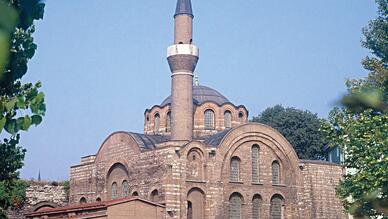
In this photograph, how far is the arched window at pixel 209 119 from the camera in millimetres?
30859

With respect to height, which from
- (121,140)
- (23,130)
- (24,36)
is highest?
(121,140)

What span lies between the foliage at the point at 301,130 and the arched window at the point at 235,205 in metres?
14.9

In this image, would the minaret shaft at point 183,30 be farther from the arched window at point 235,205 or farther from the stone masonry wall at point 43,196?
the stone masonry wall at point 43,196

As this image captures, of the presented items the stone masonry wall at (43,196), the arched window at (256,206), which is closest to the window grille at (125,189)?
the stone masonry wall at (43,196)

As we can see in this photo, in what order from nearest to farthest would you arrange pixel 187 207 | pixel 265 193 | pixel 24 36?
pixel 24 36 < pixel 187 207 < pixel 265 193

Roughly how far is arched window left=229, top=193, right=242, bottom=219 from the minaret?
3503mm

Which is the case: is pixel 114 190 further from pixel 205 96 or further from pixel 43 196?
pixel 205 96

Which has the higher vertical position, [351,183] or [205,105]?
[205,105]

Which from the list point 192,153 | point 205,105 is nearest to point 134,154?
point 192,153

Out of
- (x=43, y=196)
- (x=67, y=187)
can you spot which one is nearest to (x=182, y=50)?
(x=67, y=187)

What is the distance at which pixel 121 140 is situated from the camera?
28.2 meters

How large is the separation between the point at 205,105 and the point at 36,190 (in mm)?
10335

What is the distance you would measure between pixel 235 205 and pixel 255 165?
7.27 feet

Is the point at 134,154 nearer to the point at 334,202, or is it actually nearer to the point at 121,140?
the point at 121,140
